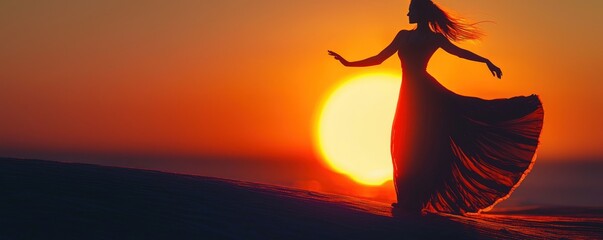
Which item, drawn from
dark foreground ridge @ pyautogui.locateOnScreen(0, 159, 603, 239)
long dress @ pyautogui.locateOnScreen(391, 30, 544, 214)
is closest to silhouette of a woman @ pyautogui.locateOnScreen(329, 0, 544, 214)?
long dress @ pyautogui.locateOnScreen(391, 30, 544, 214)

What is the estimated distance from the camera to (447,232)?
8.72 meters

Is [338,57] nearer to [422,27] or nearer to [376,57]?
[376,57]

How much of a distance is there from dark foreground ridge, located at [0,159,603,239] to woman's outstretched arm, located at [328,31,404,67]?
1.67 metres

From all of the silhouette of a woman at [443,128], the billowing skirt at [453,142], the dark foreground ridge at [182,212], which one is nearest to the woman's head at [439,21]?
the silhouette of a woman at [443,128]

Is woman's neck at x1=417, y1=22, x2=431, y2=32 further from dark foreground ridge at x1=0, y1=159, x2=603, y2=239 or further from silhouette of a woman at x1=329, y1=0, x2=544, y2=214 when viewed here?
dark foreground ridge at x1=0, y1=159, x2=603, y2=239

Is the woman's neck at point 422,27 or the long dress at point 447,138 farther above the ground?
the woman's neck at point 422,27

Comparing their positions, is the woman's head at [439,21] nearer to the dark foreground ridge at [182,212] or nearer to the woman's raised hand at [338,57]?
the woman's raised hand at [338,57]

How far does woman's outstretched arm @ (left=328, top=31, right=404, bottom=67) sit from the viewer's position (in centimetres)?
1002

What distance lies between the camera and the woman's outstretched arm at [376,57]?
1002cm

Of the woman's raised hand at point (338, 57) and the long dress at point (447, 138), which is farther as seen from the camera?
the woman's raised hand at point (338, 57)

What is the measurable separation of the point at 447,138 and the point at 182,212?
368 cm

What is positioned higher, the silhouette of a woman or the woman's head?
the woman's head

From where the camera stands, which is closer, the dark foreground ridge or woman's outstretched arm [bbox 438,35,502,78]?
the dark foreground ridge

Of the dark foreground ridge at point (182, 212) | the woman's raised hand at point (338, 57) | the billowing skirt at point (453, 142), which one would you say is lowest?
the dark foreground ridge at point (182, 212)
